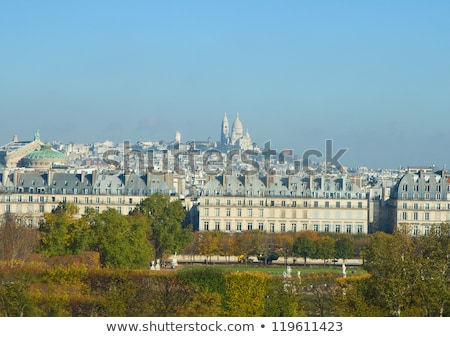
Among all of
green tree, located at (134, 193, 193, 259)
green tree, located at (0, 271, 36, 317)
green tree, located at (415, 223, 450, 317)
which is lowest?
green tree, located at (0, 271, 36, 317)

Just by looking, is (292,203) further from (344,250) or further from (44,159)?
(44,159)

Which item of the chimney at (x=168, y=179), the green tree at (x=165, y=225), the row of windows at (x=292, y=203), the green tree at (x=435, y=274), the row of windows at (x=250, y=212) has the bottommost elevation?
the green tree at (x=435, y=274)

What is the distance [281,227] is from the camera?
7244 cm

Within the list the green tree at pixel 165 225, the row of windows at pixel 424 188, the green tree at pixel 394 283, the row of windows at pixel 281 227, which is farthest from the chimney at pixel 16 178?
the green tree at pixel 394 283

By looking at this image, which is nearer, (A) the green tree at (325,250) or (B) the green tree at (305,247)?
(A) the green tree at (325,250)

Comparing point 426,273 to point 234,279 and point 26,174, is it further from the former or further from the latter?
point 26,174

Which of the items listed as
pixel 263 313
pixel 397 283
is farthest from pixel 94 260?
pixel 397 283

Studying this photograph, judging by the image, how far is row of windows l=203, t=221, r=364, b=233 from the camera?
71812 millimetres

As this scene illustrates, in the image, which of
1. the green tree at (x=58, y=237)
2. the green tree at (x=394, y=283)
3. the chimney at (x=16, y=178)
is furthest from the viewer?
the chimney at (x=16, y=178)

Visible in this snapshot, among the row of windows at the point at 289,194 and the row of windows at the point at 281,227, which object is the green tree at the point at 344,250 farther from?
the row of windows at the point at 289,194

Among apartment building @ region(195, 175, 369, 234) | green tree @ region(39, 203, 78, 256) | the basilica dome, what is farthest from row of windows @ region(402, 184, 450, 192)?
the basilica dome

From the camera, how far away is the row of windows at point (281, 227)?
71812mm

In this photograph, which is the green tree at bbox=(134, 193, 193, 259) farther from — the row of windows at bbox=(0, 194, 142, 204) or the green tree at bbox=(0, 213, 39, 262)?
the row of windows at bbox=(0, 194, 142, 204)
